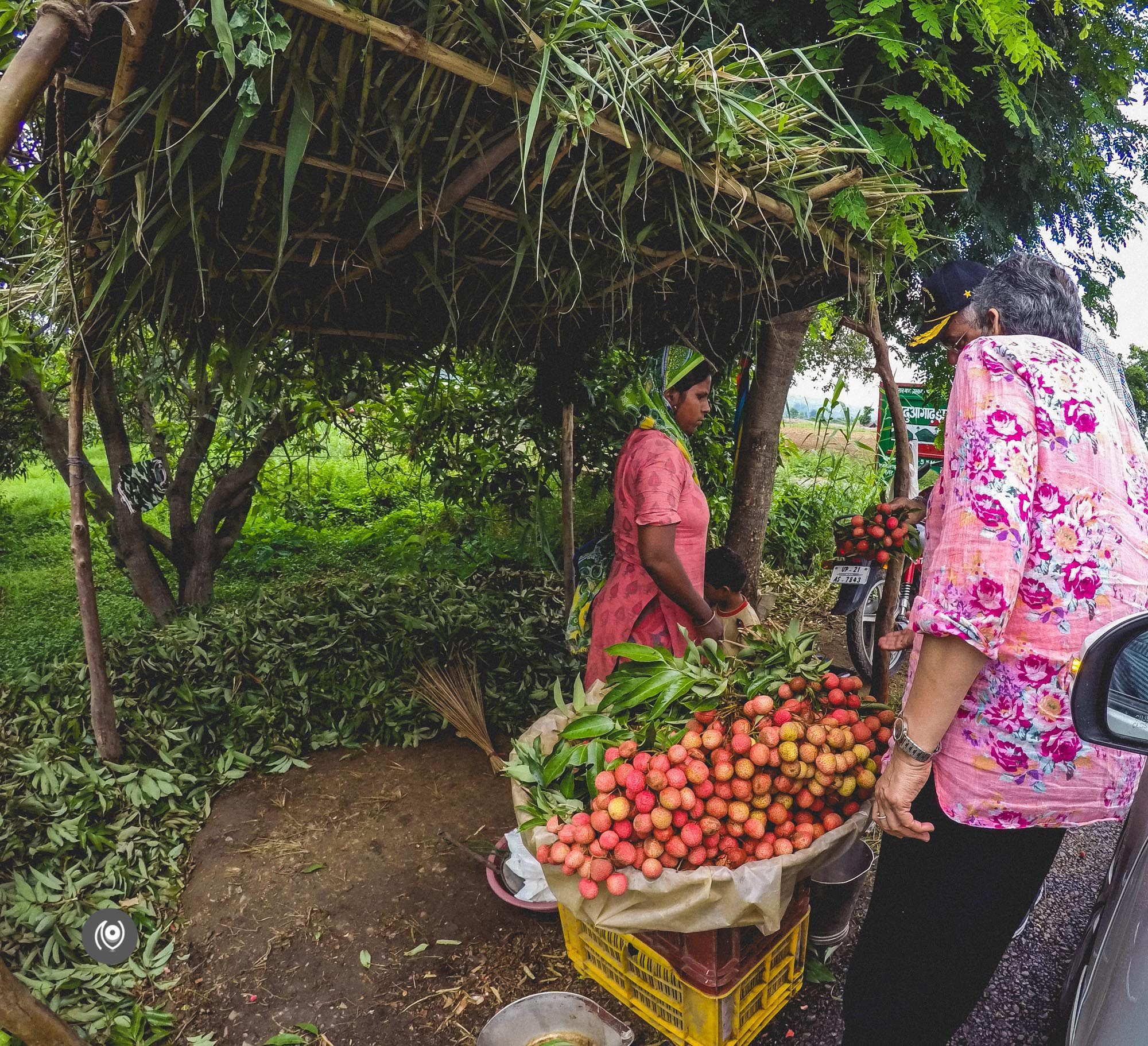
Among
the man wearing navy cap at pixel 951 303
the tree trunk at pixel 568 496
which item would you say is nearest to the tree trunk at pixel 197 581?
the tree trunk at pixel 568 496

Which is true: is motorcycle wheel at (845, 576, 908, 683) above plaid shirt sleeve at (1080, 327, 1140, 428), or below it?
below

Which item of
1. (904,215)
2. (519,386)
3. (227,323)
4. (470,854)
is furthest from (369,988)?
(519,386)

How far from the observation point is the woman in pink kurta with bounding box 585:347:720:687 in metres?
2.18

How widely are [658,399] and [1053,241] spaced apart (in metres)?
2.13

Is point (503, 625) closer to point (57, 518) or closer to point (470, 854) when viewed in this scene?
point (470, 854)

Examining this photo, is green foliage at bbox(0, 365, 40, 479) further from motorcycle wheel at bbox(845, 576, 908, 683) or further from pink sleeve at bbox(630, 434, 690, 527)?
motorcycle wheel at bbox(845, 576, 908, 683)

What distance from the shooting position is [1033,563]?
123 centimetres


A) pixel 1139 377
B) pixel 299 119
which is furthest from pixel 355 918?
pixel 1139 377

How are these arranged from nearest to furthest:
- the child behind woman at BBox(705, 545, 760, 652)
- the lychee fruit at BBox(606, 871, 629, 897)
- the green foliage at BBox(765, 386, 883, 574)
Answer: the lychee fruit at BBox(606, 871, 629, 897) < the child behind woman at BBox(705, 545, 760, 652) < the green foliage at BBox(765, 386, 883, 574)

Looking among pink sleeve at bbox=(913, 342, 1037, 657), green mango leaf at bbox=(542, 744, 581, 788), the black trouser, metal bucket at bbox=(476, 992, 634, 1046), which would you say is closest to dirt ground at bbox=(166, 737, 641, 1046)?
metal bucket at bbox=(476, 992, 634, 1046)

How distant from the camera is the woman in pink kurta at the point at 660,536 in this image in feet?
7.16

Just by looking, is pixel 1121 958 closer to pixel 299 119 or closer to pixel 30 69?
pixel 299 119

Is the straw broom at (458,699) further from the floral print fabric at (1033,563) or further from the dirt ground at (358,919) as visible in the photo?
the floral print fabric at (1033,563)

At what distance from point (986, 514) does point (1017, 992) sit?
69.2 inches
